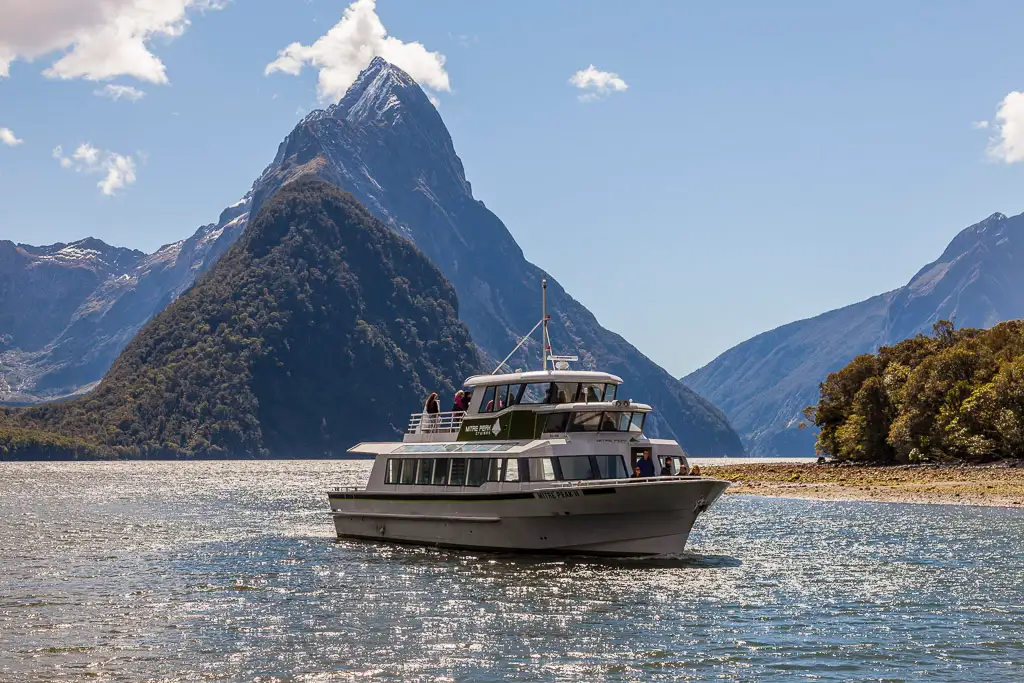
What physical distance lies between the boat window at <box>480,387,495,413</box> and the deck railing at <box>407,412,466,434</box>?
4.18ft

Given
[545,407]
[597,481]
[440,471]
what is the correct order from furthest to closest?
[440,471] → [545,407] → [597,481]

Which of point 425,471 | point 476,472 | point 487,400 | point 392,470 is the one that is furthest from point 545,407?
point 392,470

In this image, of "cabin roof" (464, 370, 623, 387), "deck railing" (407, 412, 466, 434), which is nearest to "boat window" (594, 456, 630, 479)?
"cabin roof" (464, 370, 623, 387)

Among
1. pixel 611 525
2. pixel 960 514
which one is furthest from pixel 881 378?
pixel 611 525

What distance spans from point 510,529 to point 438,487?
4.93 metres

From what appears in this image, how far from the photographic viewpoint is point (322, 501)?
3494 inches

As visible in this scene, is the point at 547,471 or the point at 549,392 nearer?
the point at 547,471

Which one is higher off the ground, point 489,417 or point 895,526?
point 489,417

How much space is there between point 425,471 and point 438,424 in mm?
2462

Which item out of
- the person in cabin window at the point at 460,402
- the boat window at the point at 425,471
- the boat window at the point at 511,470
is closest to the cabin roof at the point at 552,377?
the person in cabin window at the point at 460,402

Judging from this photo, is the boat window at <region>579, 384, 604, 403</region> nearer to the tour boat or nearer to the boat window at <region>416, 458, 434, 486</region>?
the tour boat

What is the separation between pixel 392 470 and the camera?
48.7 metres

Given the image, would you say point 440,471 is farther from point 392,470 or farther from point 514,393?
point 514,393

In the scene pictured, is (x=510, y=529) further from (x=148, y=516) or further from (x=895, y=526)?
(x=148, y=516)
